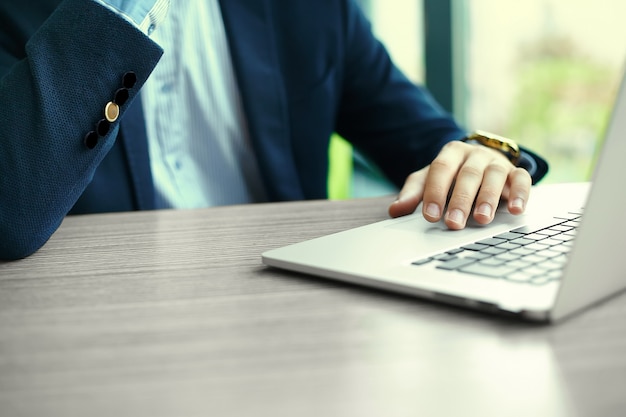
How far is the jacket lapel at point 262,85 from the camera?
Answer: 4.04 feet

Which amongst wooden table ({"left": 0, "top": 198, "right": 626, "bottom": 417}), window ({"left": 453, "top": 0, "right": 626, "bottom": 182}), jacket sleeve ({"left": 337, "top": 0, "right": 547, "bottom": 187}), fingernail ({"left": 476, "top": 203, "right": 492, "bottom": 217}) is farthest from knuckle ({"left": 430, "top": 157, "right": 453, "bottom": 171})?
window ({"left": 453, "top": 0, "right": 626, "bottom": 182})

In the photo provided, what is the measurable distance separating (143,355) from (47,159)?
430 mm

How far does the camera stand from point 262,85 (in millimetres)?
1241

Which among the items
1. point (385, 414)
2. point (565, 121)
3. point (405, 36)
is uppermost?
point (385, 414)

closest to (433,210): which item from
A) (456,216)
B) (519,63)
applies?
(456,216)

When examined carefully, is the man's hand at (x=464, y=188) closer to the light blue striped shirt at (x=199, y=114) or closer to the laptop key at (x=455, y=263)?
the laptop key at (x=455, y=263)

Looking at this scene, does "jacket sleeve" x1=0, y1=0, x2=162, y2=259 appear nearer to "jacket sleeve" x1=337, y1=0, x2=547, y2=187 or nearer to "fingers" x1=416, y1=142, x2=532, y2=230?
"fingers" x1=416, y1=142, x2=532, y2=230

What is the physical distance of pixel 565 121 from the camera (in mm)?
2303

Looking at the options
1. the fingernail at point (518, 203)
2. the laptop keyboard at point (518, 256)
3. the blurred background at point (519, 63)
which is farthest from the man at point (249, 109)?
the blurred background at point (519, 63)

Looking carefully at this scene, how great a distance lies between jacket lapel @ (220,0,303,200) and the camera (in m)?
1.23

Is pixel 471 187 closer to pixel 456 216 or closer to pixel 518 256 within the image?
pixel 456 216

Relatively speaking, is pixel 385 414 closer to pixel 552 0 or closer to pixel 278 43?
pixel 278 43

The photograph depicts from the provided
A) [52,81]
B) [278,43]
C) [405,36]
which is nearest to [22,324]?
[52,81]

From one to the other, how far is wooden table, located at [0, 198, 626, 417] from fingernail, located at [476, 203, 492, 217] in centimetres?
19
